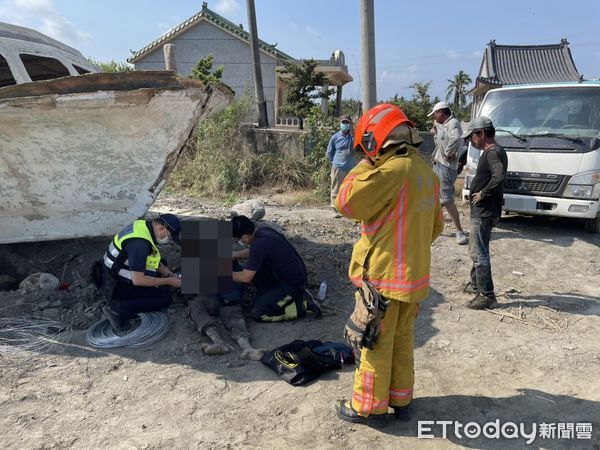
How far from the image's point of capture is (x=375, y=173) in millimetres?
2316

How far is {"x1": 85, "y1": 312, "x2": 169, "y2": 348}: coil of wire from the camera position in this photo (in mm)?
3789

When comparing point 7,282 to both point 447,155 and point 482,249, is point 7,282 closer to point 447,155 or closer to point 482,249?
point 482,249

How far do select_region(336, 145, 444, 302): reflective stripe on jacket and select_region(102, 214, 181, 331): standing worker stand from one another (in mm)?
1946

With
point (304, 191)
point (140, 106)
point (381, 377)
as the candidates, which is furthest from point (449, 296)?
point (304, 191)

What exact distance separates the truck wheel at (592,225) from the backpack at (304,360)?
196 inches

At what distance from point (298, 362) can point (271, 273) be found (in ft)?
3.33

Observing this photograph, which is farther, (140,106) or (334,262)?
(334,262)

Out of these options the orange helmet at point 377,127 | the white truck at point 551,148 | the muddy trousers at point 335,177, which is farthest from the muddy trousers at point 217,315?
the muddy trousers at point 335,177

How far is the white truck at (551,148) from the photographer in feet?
19.6

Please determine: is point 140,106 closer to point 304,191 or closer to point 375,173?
point 375,173

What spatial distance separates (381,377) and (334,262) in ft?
9.25

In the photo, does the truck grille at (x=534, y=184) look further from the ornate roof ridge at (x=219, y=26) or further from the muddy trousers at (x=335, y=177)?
the ornate roof ridge at (x=219, y=26)

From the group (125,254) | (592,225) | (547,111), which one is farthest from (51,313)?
(592,225)

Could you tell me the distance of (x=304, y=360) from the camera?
10.9 ft
